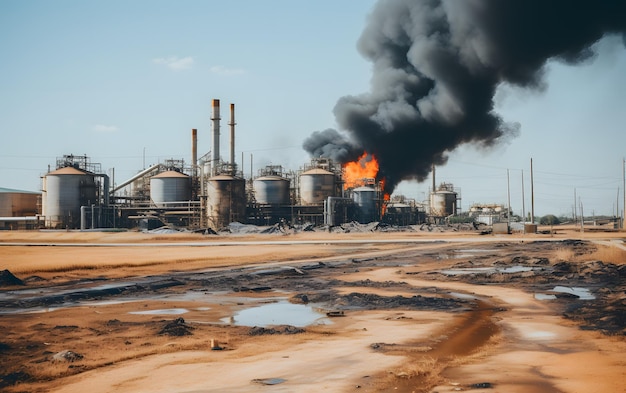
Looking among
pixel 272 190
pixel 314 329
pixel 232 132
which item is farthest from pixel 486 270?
pixel 232 132

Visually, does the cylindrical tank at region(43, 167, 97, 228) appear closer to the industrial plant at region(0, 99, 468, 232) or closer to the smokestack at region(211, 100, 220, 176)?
the industrial plant at region(0, 99, 468, 232)

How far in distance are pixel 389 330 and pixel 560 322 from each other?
4.70 m

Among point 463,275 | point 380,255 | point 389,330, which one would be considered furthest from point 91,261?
point 389,330

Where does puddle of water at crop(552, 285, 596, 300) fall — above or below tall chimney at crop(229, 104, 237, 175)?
below

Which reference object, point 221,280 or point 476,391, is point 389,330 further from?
point 221,280

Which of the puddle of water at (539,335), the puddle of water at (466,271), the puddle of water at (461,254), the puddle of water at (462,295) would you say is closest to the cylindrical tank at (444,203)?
the puddle of water at (461,254)

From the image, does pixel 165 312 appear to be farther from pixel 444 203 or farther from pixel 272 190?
pixel 444 203

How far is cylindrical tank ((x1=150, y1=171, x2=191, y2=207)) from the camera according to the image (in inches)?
3654

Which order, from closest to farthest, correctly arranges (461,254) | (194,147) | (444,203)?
1. (461,254)
2. (194,147)
3. (444,203)

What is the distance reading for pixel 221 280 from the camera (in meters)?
27.2

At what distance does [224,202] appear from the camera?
282 ft

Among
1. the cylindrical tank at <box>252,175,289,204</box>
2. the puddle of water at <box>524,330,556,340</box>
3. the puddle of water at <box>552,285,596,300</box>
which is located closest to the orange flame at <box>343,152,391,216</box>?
the cylindrical tank at <box>252,175,289,204</box>

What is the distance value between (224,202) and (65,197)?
23.7 metres

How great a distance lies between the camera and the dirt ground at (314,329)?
34.9ft
